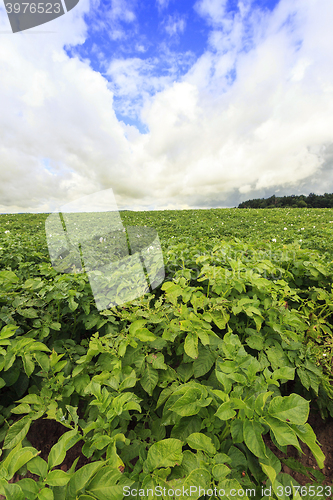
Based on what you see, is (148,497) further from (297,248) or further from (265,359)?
(297,248)

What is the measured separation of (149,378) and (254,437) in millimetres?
713

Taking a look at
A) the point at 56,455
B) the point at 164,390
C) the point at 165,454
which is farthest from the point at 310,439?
the point at 56,455

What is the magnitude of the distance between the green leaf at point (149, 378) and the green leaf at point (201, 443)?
0.46 metres

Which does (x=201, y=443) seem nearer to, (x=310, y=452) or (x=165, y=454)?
(x=165, y=454)

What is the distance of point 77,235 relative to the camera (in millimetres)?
2824

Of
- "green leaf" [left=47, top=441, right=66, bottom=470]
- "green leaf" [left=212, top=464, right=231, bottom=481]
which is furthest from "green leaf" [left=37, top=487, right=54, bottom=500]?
"green leaf" [left=212, top=464, right=231, bottom=481]

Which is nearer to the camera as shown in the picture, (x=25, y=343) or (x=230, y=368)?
(x=230, y=368)

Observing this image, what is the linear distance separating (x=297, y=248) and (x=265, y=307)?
1625 millimetres

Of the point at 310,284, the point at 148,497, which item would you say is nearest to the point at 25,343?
the point at 148,497

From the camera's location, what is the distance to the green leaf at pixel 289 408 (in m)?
0.88

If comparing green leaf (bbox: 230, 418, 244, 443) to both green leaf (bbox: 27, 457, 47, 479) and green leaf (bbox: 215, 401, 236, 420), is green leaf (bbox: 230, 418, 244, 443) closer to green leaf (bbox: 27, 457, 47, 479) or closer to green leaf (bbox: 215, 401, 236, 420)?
green leaf (bbox: 215, 401, 236, 420)

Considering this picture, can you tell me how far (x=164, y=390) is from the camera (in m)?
1.39

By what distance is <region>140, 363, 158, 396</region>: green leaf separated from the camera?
4.55 ft

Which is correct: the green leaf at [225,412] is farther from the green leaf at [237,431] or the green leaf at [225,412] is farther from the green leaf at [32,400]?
the green leaf at [32,400]
